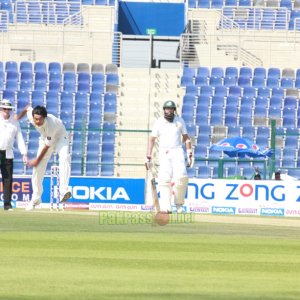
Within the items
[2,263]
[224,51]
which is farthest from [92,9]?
[2,263]

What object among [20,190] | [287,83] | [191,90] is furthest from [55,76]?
[20,190]

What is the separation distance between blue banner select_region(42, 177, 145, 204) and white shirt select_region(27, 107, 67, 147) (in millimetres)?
7802

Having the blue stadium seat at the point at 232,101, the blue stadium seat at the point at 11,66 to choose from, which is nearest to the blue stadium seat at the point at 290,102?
the blue stadium seat at the point at 232,101

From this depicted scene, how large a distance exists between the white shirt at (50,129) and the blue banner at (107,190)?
25.6 feet

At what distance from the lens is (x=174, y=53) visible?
37.8 metres

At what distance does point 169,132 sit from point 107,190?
856cm

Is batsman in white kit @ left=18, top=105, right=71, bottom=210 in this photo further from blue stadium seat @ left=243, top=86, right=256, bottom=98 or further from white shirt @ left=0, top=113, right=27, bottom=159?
blue stadium seat @ left=243, top=86, right=256, bottom=98

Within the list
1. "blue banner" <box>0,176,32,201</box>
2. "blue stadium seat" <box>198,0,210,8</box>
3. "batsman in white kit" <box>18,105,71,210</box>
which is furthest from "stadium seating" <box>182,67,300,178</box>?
"batsman in white kit" <box>18,105,71,210</box>

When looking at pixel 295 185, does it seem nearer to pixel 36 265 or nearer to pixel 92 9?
pixel 92 9

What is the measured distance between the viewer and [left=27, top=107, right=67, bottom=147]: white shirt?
18.0 metres

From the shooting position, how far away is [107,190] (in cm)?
2625

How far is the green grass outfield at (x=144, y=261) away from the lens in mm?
8625

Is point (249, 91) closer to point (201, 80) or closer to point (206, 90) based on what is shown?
point (206, 90)

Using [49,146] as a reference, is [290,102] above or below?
above
